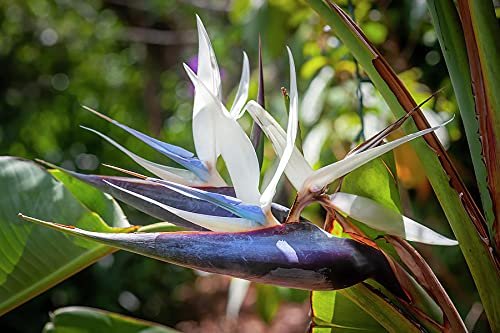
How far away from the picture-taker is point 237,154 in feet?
1.43

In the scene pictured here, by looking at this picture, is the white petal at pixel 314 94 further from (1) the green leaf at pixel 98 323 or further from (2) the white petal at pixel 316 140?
(1) the green leaf at pixel 98 323

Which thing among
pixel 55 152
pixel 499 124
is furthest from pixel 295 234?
pixel 55 152

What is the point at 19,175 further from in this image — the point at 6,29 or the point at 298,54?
the point at 6,29

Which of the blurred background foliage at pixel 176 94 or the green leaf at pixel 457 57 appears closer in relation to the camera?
the green leaf at pixel 457 57

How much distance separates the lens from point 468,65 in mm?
492

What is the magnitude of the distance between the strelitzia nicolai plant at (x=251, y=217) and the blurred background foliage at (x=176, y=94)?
1.06 feet

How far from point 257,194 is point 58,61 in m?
2.78

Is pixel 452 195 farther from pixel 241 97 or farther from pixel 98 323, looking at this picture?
pixel 98 323

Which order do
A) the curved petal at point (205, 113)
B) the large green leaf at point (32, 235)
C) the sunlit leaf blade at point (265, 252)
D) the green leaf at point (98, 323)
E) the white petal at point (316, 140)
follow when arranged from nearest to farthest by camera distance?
the sunlit leaf blade at point (265, 252) < the curved petal at point (205, 113) < the large green leaf at point (32, 235) < the green leaf at point (98, 323) < the white petal at point (316, 140)

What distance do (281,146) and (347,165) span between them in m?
0.05

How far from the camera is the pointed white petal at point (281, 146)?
422mm

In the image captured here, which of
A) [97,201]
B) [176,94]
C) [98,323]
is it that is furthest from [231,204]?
[176,94]

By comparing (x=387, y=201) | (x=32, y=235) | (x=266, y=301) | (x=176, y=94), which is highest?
(x=387, y=201)

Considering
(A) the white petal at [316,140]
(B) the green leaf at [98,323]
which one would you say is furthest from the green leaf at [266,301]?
(B) the green leaf at [98,323]
